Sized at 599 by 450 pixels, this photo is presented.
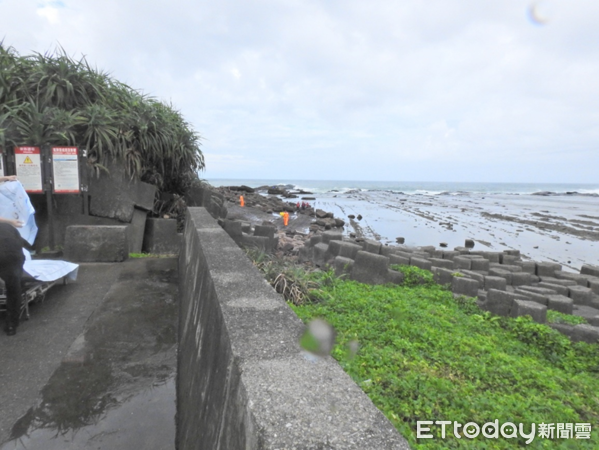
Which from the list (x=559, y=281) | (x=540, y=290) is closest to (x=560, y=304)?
(x=540, y=290)

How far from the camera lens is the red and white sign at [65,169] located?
5.78 meters

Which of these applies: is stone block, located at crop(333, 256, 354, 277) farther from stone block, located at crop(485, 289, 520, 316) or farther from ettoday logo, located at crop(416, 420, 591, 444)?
ettoday logo, located at crop(416, 420, 591, 444)

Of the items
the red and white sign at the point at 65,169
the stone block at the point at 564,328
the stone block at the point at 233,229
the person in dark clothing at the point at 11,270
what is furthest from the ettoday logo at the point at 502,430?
the red and white sign at the point at 65,169

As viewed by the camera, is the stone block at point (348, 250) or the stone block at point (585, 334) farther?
the stone block at point (348, 250)

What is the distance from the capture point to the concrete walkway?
214 cm

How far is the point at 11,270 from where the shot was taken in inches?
119

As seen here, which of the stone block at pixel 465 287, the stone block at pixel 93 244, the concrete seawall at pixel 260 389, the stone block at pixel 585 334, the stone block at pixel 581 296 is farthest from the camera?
the stone block at pixel 581 296

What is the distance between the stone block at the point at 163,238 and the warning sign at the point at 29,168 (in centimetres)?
190

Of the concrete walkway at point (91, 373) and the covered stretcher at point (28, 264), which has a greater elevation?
the covered stretcher at point (28, 264)

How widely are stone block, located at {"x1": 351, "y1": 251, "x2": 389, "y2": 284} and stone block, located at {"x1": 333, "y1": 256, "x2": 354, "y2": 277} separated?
267 mm

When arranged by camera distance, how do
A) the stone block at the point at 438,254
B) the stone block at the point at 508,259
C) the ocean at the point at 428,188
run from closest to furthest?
the stone block at the point at 508,259, the stone block at the point at 438,254, the ocean at the point at 428,188

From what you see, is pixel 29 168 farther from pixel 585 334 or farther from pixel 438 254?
pixel 438 254

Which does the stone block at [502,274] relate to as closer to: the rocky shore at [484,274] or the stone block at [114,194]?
the rocky shore at [484,274]

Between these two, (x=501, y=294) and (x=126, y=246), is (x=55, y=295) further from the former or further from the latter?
(x=501, y=294)
